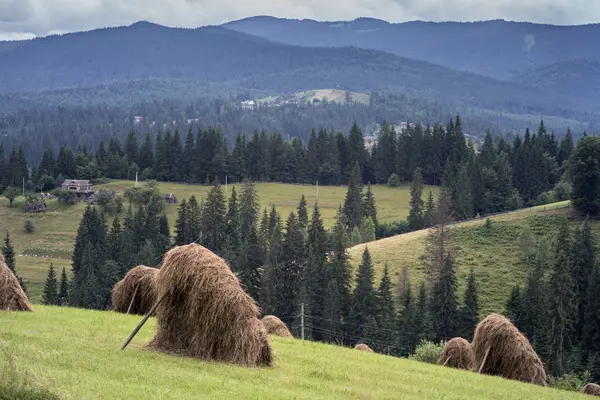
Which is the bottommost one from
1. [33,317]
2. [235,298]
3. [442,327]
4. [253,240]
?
[442,327]

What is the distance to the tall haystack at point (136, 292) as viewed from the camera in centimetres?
3319

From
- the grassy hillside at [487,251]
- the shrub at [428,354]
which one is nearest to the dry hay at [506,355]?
the shrub at [428,354]

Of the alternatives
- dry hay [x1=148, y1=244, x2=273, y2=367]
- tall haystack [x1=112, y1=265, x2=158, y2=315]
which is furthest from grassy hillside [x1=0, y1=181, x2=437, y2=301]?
dry hay [x1=148, y1=244, x2=273, y2=367]

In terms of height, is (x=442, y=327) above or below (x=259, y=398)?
below

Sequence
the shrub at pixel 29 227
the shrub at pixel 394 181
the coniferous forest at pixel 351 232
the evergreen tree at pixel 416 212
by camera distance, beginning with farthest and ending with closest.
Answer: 1. the shrub at pixel 394 181
2. the shrub at pixel 29 227
3. the evergreen tree at pixel 416 212
4. the coniferous forest at pixel 351 232

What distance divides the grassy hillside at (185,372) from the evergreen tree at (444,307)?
154ft

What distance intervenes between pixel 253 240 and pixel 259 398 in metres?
77.9

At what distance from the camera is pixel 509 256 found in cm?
9806

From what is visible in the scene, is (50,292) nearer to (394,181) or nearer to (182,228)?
(182,228)

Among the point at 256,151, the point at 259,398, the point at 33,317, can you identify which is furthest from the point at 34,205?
the point at 259,398

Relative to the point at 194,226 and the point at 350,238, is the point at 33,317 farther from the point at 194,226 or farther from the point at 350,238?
the point at 350,238

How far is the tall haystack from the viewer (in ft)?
109

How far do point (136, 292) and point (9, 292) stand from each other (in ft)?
24.7

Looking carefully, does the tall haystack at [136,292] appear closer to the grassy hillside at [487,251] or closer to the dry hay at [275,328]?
the dry hay at [275,328]
